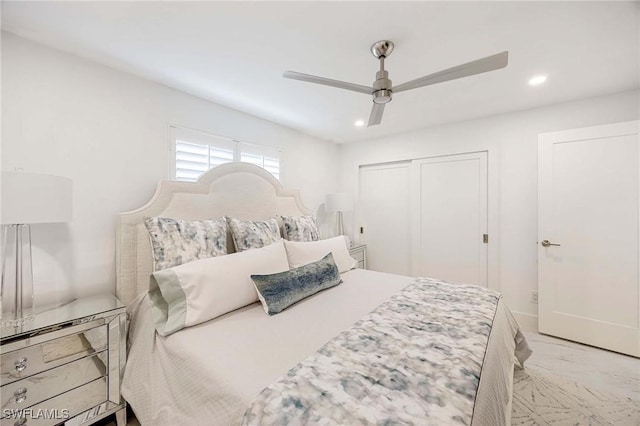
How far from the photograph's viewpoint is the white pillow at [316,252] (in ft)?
7.20

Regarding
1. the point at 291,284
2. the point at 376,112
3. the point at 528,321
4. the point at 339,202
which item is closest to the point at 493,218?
the point at 528,321

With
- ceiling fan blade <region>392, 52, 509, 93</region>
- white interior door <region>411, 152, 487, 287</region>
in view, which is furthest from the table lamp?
white interior door <region>411, 152, 487, 287</region>

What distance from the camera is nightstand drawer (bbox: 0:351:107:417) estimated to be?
1.29 metres

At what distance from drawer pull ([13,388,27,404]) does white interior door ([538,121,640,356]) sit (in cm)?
401

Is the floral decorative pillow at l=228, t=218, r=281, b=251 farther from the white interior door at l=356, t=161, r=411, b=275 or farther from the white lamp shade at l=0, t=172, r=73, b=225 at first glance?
the white interior door at l=356, t=161, r=411, b=275

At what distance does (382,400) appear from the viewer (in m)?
0.87

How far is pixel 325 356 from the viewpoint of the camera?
3.67 feet

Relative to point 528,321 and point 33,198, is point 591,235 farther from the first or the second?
point 33,198

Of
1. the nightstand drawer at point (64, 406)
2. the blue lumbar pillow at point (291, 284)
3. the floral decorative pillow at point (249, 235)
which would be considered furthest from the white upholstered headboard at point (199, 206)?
the blue lumbar pillow at point (291, 284)

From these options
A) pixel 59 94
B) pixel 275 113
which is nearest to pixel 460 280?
pixel 275 113

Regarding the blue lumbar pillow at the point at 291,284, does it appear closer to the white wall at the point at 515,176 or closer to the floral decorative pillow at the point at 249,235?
the floral decorative pillow at the point at 249,235

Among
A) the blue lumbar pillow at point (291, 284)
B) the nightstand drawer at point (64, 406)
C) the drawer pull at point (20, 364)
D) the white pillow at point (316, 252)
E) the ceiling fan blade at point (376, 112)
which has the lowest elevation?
the nightstand drawer at point (64, 406)

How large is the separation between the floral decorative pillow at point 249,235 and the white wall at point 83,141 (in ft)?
2.43

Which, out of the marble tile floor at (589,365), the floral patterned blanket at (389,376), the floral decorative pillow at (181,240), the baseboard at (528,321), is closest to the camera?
the floral patterned blanket at (389,376)
